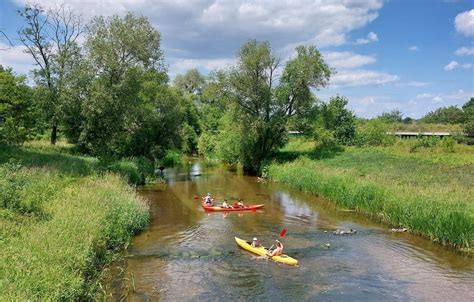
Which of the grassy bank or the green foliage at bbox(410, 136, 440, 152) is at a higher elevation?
the green foliage at bbox(410, 136, 440, 152)

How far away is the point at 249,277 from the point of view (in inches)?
590

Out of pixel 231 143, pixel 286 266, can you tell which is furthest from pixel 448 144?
pixel 286 266

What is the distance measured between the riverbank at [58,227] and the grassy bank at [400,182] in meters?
13.2

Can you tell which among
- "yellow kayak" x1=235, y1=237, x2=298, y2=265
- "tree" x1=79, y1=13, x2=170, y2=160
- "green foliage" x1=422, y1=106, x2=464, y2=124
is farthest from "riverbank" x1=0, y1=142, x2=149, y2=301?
"green foliage" x1=422, y1=106, x2=464, y2=124

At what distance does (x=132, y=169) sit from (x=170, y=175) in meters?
11.3

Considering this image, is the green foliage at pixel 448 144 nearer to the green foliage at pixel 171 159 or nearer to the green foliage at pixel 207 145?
the green foliage at pixel 171 159

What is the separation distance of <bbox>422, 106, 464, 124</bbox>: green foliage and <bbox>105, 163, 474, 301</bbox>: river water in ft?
247

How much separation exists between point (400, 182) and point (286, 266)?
13.1 m

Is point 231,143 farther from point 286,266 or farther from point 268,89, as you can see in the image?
point 286,266

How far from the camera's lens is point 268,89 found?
45.2 m

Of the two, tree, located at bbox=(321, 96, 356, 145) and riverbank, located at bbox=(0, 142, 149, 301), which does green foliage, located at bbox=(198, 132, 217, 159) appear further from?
riverbank, located at bbox=(0, 142, 149, 301)

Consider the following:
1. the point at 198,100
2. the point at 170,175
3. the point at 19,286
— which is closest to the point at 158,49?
the point at 170,175

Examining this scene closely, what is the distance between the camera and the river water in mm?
13570

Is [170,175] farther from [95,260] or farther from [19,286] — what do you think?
[19,286]
